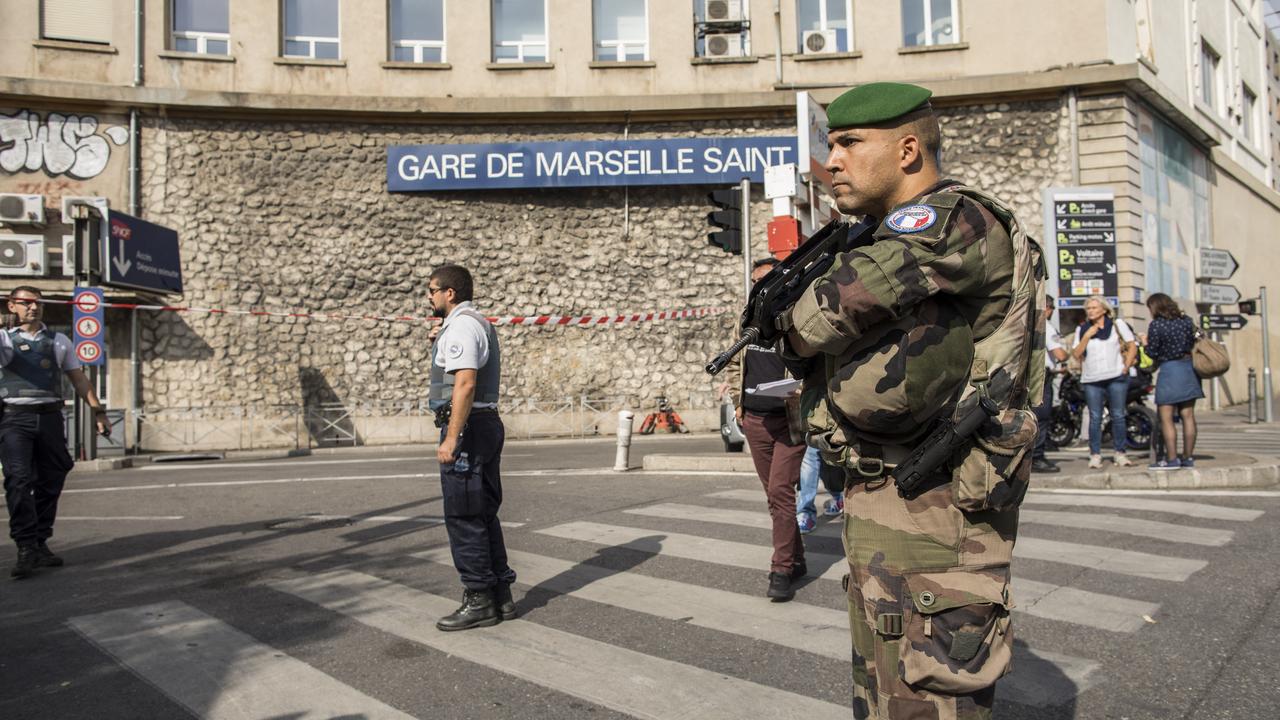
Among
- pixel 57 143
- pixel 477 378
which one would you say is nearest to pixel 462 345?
pixel 477 378

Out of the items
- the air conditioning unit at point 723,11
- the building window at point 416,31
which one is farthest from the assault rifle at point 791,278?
the building window at point 416,31

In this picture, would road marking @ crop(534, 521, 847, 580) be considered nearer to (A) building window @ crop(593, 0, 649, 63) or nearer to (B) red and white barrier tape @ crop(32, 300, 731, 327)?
(B) red and white barrier tape @ crop(32, 300, 731, 327)

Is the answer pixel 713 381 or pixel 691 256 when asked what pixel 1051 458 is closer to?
pixel 713 381

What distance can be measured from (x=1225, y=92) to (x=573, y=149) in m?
20.1

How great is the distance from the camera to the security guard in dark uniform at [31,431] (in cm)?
588

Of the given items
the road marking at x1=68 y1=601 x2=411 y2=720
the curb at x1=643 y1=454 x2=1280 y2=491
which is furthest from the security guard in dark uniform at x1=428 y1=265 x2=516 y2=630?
the curb at x1=643 y1=454 x2=1280 y2=491

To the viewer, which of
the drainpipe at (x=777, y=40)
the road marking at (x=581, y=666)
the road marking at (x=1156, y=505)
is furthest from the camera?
the drainpipe at (x=777, y=40)

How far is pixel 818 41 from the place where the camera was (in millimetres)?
18859

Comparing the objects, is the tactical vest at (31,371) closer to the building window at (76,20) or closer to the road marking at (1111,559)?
the road marking at (1111,559)

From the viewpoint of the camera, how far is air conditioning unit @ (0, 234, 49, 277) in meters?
16.6

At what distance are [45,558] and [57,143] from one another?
48.6 ft

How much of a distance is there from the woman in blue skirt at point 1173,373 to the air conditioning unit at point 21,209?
735 inches

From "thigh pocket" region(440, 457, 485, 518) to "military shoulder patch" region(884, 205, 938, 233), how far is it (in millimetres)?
3062

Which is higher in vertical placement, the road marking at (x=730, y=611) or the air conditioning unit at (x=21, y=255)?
the air conditioning unit at (x=21, y=255)
